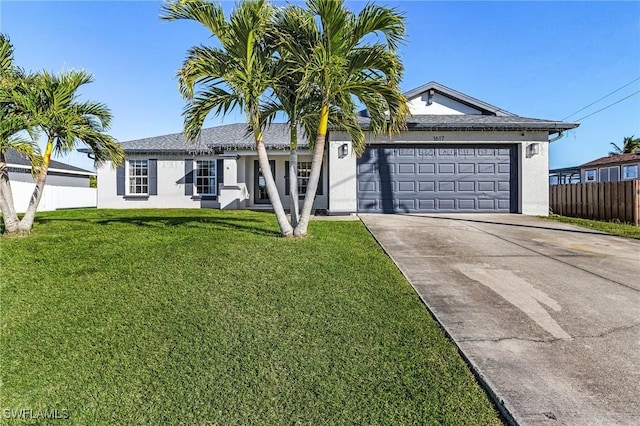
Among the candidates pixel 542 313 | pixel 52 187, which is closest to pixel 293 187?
pixel 542 313

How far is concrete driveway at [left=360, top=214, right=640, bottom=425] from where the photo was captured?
8.93 ft

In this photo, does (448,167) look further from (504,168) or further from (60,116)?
(60,116)

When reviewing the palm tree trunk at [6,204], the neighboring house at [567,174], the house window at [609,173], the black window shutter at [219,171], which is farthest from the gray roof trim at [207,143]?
the neighboring house at [567,174]

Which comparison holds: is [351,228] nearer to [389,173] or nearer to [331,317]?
[389,173]

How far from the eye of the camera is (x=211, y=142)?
17062 millimetres

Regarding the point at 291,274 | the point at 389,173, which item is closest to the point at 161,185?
the point at 389,173

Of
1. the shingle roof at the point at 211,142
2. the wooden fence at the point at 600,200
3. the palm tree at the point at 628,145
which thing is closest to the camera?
the wooden fence at the point at 600,200

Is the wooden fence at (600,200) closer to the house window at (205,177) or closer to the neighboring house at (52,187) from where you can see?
the house window at (205,177)

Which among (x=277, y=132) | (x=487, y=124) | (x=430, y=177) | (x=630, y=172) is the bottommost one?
(x=430, y=177)

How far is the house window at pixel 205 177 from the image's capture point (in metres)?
16.4

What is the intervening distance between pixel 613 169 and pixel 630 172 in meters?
1.38

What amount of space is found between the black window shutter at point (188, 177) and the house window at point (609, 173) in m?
29.1

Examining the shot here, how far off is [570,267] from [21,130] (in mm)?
11004

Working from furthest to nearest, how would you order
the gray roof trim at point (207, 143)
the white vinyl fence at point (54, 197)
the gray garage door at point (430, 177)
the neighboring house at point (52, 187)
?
1. the neighboring house at point (52, 187)
2. the white vinyl fence at point (54, 197)
3. the gray roof trim at point (207, 143)
4. the gray garage door at point (430, 177)
